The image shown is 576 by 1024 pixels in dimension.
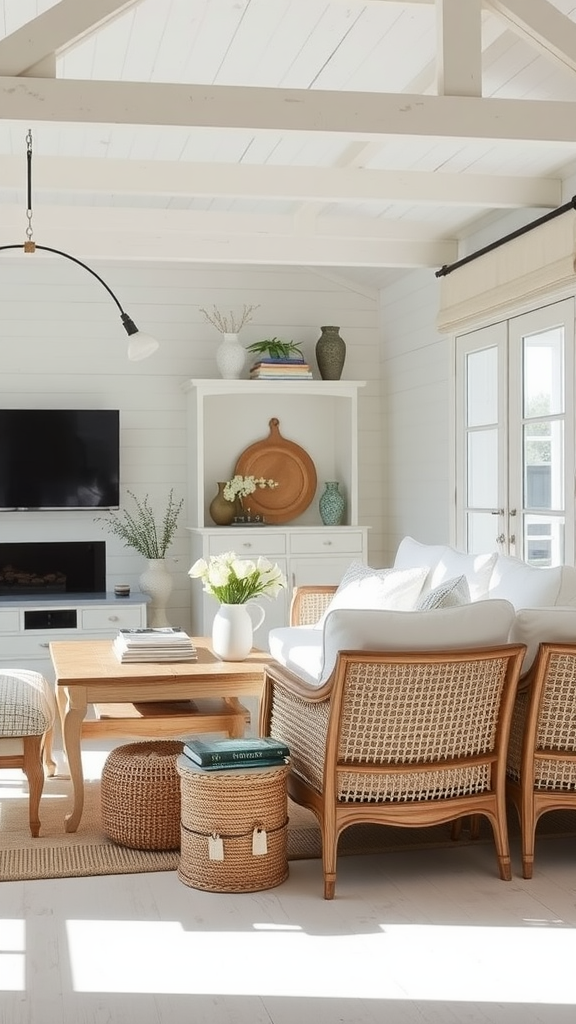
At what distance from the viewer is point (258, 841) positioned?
3350mm

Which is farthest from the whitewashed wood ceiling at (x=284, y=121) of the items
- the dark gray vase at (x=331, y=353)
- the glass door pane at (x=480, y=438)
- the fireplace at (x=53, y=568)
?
the fireplace at (x=53, y=568)

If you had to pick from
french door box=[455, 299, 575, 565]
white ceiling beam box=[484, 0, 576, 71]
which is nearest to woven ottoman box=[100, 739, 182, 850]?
french door box=[455, 299, 575, 565]

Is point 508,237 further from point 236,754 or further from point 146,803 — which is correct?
point 146,803

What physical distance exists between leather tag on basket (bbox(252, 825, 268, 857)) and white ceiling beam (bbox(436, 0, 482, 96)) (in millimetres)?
2349

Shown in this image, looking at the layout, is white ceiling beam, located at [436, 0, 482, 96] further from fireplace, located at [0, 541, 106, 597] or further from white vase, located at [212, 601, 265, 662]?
fireplace, located at [0, 541, 106, 597]

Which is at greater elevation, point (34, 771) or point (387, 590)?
point (387, 590)

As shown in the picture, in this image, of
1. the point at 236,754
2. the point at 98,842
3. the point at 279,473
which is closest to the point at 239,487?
the point at 279,473

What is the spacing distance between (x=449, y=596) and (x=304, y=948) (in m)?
1.29

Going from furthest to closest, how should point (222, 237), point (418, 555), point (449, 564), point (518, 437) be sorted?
point (222, 237)
point (518, 437)
point (418, 555)
point (449, 564)

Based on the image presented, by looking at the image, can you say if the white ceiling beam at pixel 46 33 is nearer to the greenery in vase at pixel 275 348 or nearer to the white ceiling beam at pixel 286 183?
the white ceiling beam at pixel 286 183

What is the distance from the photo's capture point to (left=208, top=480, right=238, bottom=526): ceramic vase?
7266mm

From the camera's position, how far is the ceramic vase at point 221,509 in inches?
286

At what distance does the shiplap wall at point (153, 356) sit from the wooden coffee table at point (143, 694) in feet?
9.64

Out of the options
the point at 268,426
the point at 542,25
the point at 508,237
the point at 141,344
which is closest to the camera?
the point at 542,25
